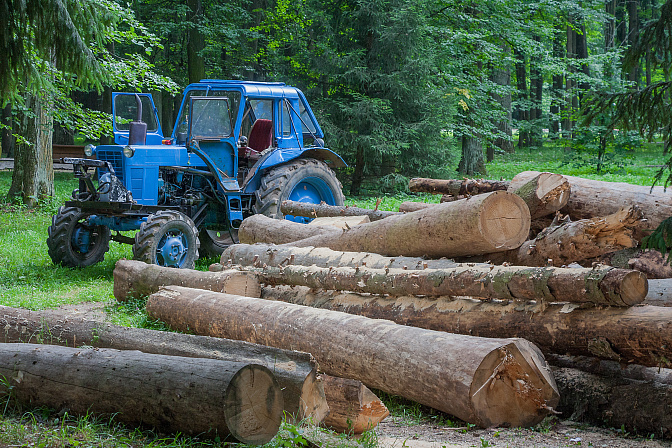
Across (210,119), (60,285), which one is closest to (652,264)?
(210,119)

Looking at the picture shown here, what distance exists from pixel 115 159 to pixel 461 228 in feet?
18.1

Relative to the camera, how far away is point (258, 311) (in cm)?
548

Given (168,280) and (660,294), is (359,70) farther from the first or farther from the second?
(660,294)

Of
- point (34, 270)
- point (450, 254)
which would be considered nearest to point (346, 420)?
point (450, 254)

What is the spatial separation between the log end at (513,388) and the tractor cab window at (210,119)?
6699mm

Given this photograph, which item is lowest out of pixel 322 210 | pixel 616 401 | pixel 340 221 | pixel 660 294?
pixel 616 401

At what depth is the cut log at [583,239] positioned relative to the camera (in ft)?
16.8

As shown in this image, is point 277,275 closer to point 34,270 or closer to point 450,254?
point 450,254

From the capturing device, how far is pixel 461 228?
5.83m

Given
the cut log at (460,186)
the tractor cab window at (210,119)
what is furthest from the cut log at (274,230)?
the tractor cab window at (210,119)

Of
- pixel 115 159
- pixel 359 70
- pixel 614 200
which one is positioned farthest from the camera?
pixel 359 70

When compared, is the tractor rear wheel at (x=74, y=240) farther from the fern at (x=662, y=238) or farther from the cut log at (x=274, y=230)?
the fern at (x=662, y=238)

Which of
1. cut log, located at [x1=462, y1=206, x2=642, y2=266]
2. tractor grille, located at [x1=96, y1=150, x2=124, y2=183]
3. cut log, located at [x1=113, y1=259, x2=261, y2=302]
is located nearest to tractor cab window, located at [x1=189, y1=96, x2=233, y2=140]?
tractor grille, located at [x1=96, y1=150, x2=124, y2=183]

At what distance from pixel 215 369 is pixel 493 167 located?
20655mm
